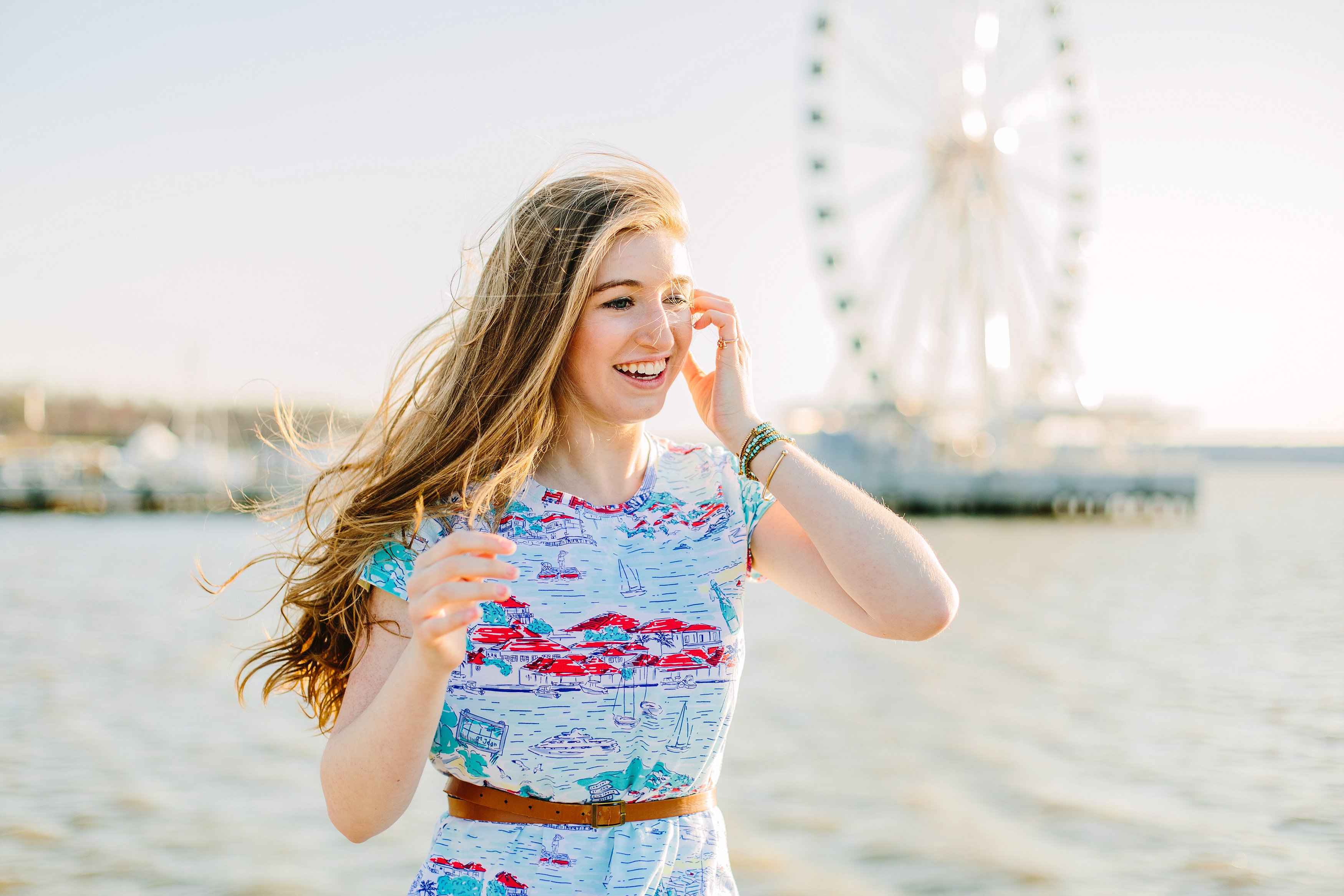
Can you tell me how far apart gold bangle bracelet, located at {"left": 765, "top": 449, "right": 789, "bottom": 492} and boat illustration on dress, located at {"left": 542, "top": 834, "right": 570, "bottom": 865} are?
0.63 m

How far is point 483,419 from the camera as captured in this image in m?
1.79

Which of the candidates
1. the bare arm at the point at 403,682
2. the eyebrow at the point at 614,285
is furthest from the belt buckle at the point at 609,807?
the eyebrow at the point at 614,285

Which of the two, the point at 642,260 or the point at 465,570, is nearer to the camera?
the point at 465,570

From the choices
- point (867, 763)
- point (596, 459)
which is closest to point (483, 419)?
point (596, 459)

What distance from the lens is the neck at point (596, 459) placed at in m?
1.82

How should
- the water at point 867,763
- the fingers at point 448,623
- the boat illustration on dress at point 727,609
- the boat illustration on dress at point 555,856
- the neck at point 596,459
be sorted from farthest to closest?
1. the water at point 867,763
2. the neck at point 596,459
3. the boat illustration on dress at point 727,609
4. the boat illustration on dress at point 555,856
5. the fingers at point 448,623

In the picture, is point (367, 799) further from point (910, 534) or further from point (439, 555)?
point (910, 534)

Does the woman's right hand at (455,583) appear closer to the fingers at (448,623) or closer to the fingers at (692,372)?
the fingers at (448,623)

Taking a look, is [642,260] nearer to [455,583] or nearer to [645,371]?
[645,371]

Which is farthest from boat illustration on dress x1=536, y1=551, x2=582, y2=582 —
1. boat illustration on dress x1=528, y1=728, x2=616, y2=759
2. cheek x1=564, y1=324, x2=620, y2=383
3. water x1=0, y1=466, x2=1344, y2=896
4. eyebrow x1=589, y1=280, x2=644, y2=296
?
water x1=0, y1=466, x2=1344, y2=896

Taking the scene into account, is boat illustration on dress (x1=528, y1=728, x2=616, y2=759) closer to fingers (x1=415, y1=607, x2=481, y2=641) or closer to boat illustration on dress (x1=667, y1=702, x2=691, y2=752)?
boat illustration on dress (x1=667, y1=702, x2=691, y2=752)

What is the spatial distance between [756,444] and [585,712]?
53 cm

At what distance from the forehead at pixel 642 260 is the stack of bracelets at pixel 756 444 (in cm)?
29

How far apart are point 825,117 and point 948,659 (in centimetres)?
2043
